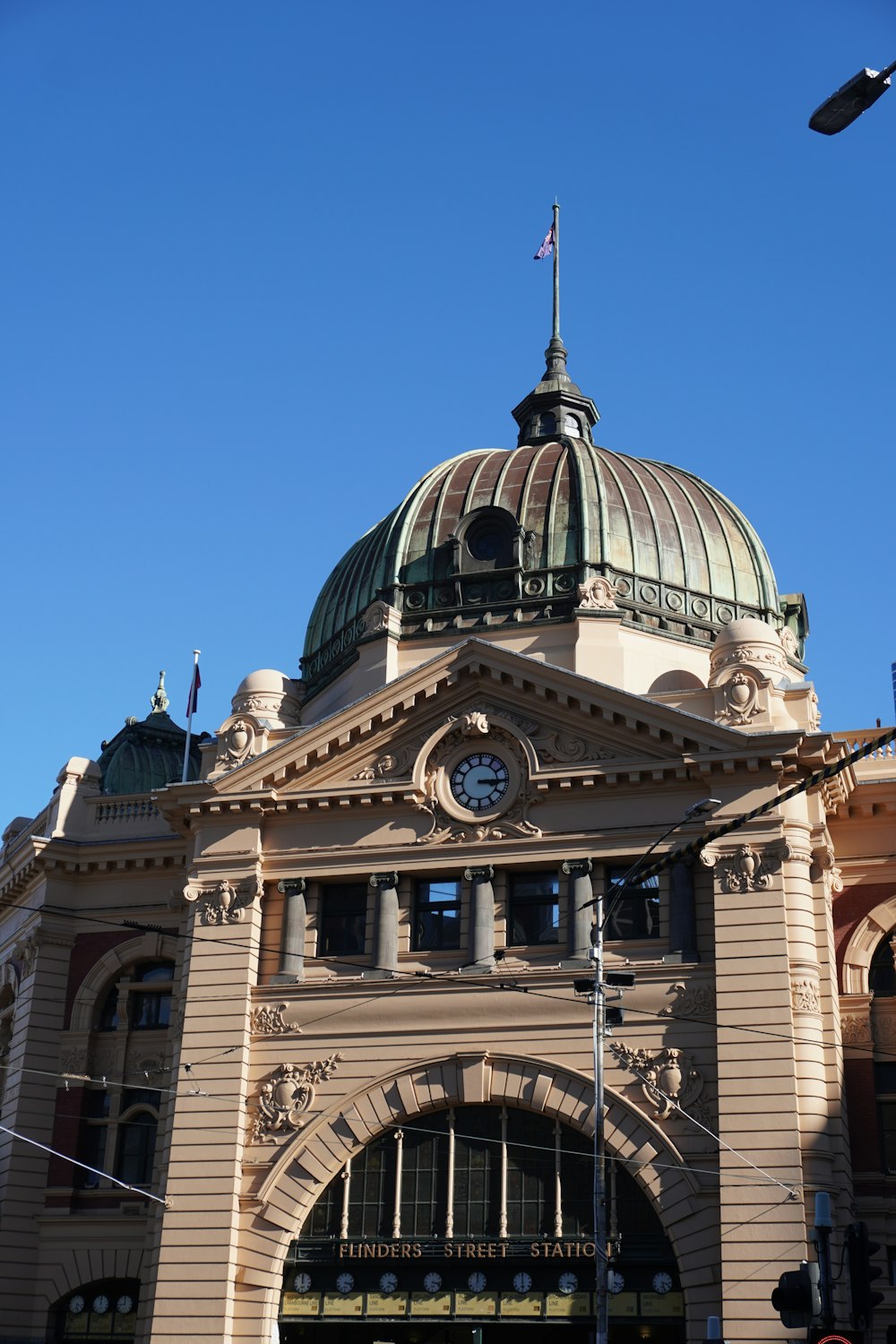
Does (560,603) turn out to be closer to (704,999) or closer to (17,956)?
(704,999)

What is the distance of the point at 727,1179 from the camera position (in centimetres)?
3903

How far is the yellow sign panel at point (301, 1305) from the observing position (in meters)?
42.1

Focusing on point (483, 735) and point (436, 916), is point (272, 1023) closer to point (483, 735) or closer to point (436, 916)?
point (436, 916)

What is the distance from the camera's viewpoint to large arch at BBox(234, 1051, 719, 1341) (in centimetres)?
4050

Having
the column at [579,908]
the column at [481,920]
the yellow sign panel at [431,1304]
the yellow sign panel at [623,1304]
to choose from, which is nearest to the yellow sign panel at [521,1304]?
the yellow sign panel at [431,1304]

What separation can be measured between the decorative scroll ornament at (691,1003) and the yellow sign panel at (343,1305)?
977 cm

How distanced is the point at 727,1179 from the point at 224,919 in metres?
14.4

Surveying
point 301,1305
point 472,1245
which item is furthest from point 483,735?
point 301,1305

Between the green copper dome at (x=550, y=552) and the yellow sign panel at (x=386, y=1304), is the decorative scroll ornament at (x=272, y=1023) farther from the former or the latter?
the green copper dome at (x=550, y=552)

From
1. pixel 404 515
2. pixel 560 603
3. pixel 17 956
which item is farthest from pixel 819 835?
pixel 17 956

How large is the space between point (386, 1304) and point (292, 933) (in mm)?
9216

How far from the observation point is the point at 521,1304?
40.5m

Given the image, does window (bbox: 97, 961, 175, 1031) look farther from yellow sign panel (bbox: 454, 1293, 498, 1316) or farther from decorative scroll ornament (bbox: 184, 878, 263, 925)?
yellow sign panel (bbox: 454, 1293, 498, 1316)

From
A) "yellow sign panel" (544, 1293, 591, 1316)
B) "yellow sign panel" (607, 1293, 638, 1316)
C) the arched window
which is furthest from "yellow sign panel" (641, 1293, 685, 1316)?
the arched window
